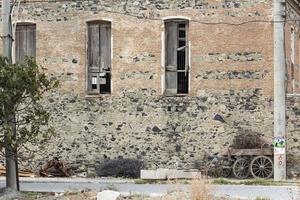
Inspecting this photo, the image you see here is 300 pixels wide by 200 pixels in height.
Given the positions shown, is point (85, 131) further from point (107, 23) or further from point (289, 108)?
point (289, 108)

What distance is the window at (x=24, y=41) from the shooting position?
27.8 m

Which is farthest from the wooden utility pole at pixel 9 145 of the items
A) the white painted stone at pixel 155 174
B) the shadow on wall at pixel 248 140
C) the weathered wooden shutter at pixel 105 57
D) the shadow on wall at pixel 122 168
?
the shadow on wall at pixel 248 140

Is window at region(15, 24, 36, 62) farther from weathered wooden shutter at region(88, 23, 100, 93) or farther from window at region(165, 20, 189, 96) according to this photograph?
window at region(165, 20, 189, 96)

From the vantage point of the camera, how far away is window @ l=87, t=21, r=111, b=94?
27.0 metres

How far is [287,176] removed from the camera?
A: 79.9ft

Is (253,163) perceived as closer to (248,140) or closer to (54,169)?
(248,140)

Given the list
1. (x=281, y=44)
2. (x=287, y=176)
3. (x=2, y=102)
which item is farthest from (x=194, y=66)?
(x=2, y=102)

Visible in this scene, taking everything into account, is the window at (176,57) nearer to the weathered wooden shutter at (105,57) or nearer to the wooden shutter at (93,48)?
the weathered wooden shutter at (105,57)

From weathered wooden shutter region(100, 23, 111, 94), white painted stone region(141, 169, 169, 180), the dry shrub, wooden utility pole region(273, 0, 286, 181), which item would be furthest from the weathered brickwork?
Result: the dry shrub

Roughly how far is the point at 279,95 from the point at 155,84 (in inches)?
189

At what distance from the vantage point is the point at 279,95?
23812mm

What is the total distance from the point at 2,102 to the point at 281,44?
37.0ft

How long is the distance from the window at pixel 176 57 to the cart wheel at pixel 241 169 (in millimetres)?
3524

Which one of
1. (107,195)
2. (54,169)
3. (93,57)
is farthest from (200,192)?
(93,57)
